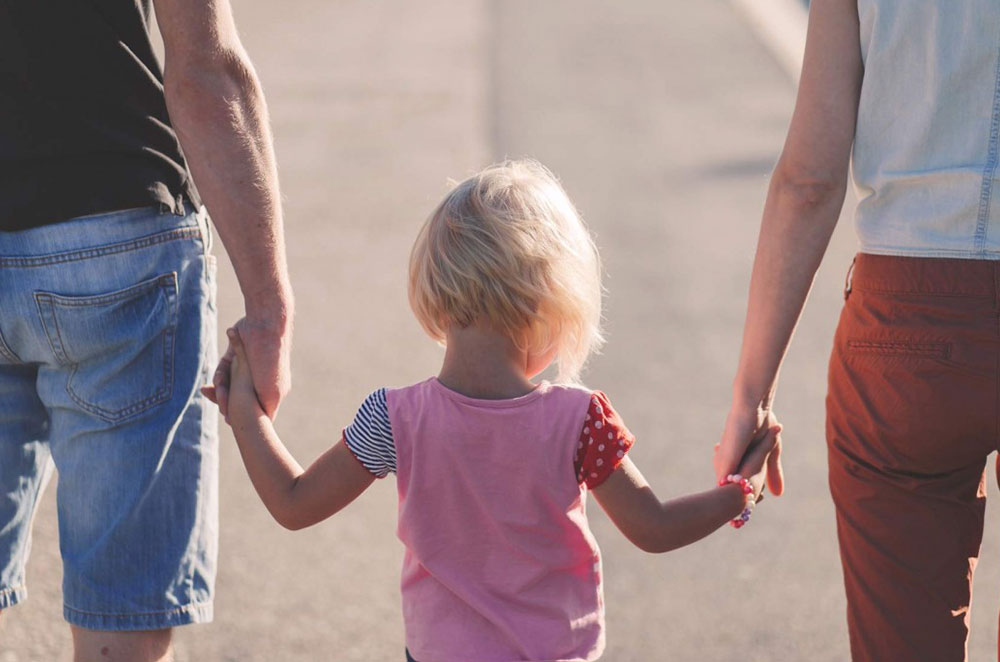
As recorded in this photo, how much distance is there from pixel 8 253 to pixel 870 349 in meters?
1.52

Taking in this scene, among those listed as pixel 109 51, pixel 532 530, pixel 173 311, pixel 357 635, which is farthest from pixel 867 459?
pixel 357 635

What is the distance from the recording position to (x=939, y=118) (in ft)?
7.97

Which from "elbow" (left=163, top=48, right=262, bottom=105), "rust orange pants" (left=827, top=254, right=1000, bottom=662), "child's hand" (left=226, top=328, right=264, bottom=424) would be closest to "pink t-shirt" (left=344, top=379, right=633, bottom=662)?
"child's hand" (left=226, top=328, right=264, bottom=424)

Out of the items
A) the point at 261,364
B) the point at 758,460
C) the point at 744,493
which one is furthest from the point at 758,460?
the point at 261,364

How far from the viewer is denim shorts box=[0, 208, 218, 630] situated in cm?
247

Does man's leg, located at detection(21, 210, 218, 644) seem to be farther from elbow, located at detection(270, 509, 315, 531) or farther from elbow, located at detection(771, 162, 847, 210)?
elbow, located at detection(771, 162, 847, 210)

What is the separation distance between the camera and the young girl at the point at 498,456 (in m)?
2.27

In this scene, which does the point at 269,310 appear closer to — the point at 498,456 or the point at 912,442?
the point at 498,456

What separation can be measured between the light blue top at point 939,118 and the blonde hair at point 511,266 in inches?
22.3

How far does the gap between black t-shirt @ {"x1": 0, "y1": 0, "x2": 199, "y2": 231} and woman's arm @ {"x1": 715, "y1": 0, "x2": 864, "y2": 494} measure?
116cm

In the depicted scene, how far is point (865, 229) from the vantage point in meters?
2.53

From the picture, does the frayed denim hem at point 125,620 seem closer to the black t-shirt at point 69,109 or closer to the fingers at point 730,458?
the black t-shirt at point 69,109

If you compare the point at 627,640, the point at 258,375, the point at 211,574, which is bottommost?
the point at 627,640

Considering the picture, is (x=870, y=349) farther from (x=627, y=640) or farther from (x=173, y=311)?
(x=627, y=640)
